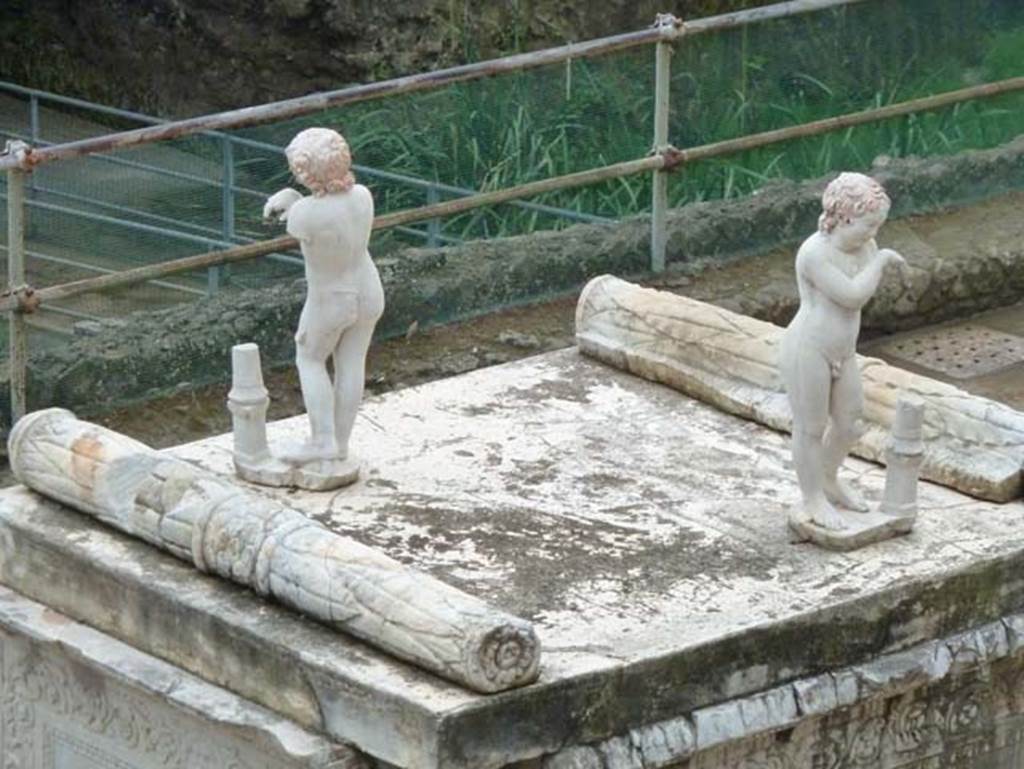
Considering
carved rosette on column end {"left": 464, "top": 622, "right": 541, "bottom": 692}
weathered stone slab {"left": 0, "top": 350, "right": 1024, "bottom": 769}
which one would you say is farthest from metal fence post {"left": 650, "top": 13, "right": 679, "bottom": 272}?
carved rosette on column end {"left": 464, "top": 622, "right": 541, "bottom": 692}

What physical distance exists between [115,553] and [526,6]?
495 centimetres

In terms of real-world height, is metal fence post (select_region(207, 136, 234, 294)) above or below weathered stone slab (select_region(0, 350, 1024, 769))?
above

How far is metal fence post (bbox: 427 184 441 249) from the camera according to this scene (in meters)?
10.8

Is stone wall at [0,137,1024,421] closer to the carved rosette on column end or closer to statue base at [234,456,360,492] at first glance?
statue base at [234,456,360,492]

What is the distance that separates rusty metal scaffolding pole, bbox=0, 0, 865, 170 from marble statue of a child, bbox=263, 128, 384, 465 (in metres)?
1.33

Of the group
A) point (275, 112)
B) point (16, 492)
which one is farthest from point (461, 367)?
point (16, 492)

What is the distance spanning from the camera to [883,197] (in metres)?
8.02

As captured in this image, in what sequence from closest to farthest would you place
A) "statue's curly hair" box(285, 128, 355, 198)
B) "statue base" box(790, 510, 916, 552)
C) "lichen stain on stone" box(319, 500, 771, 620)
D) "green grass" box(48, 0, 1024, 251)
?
"lichen stain on stone" box(319, 500, 771, 620) → "statue's curly hair" box(285, 128, 355, 198) → "statue base" box(790, 510, 916, 552) → "green grass" box(48, 0, 1024, 251)

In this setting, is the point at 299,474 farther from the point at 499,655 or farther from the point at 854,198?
the point at 854,198

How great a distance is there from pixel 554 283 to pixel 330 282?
8.60 feet

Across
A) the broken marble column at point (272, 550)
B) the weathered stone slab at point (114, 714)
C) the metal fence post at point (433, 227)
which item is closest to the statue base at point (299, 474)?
the broken marble column at point (272, 550)

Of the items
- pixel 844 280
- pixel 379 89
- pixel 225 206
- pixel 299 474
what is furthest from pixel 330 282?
pixel 379 89

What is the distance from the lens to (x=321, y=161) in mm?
8242

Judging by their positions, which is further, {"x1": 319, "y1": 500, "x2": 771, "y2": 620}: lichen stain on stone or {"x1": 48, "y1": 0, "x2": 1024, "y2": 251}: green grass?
{"x1": 48, "y1": 0, "x2": 1024, "y2": 251}: green grass
